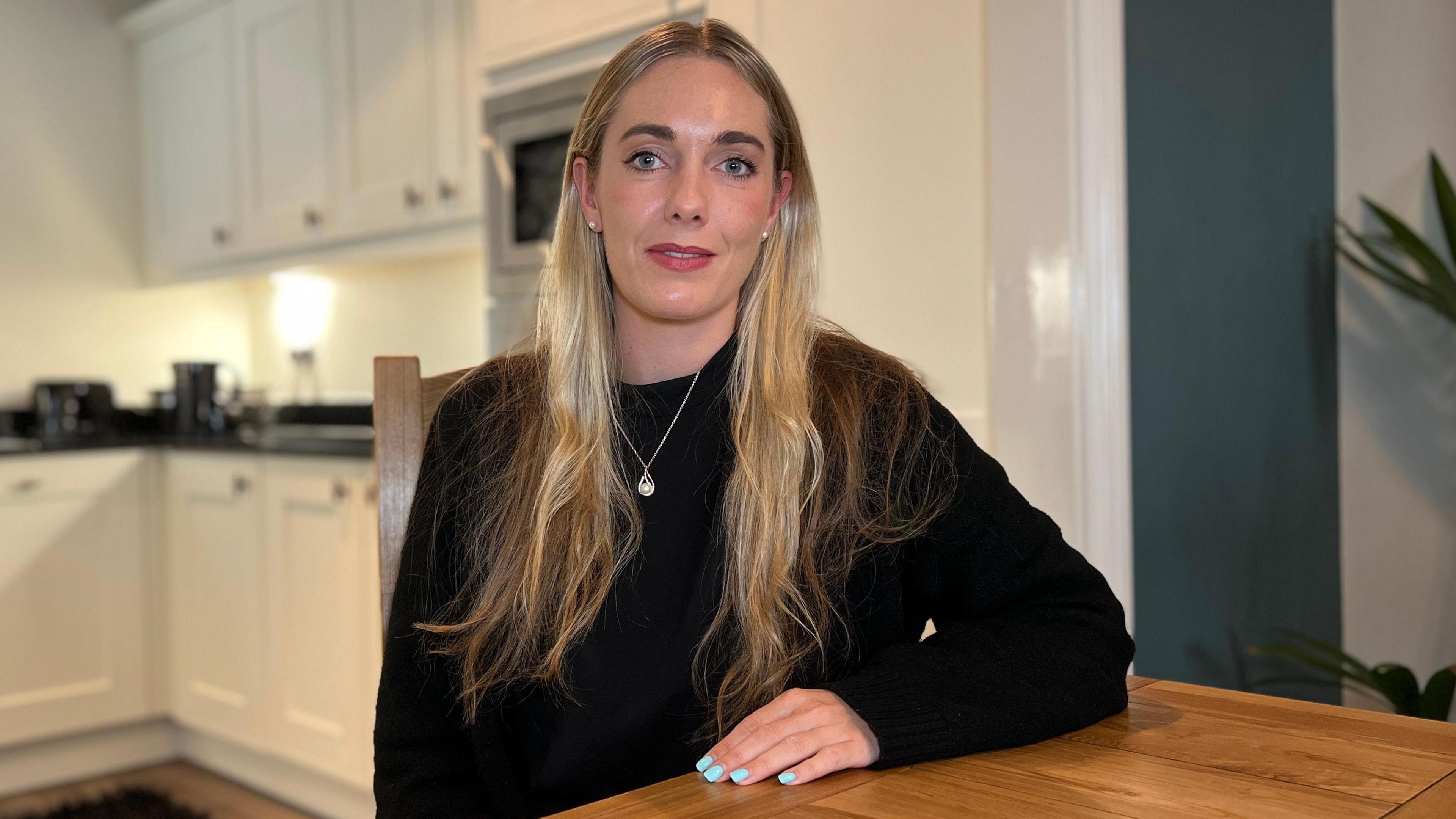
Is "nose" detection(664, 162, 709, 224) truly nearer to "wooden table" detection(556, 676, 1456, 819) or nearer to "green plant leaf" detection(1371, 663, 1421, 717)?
"wooden table" detection(556, 676, 1456, 819)

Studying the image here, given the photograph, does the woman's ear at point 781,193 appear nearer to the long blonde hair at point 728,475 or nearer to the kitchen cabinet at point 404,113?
the long blonde hair at point 728,475

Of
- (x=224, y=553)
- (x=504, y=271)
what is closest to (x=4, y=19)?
(x=224, y=553)

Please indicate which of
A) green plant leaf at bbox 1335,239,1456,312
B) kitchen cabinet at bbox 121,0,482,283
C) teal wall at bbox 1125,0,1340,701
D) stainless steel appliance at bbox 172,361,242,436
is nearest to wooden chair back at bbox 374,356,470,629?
teal wall at bbox 1125,0,1340,701

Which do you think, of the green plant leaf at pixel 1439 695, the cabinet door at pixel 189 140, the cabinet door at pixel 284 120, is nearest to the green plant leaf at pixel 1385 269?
the green plant leaf at pixel 1439 695

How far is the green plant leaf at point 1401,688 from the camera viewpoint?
1849 mm

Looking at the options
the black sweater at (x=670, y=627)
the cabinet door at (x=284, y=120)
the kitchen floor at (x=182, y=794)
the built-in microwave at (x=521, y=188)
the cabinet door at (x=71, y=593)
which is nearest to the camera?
the black sweater at (x=670, y=627)

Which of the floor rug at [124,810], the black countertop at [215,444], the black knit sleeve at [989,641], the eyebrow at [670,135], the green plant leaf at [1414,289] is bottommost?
the floor rug at [124,810]

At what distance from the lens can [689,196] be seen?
120 centimetres

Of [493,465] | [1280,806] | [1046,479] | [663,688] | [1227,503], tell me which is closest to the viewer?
[1280,806]

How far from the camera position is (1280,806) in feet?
2.42

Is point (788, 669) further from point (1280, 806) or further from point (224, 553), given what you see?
point (224, 553)

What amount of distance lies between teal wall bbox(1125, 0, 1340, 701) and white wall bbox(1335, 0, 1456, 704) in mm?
37

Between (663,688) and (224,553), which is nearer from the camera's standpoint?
(663,688)

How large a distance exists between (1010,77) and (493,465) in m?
1.02
